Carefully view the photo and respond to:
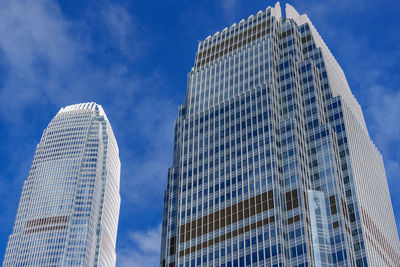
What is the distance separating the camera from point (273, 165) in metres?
147

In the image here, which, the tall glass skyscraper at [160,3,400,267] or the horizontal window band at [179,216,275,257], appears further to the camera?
the horizontal window band at [179,216,275,257]

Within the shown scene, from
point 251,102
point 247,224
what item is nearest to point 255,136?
point 251,102

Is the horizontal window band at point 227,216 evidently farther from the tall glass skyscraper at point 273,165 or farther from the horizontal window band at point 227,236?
the horizontal window band at point 227,236

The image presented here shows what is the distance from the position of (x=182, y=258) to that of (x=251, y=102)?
4578 centimetres

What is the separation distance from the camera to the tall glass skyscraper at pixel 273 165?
446 ft

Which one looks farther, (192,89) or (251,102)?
(192,89)

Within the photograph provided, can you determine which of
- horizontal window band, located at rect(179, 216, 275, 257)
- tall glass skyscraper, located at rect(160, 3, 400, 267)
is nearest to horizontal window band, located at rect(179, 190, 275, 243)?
tall glass skyscraper, located at rect(160, 3, 400, 267)

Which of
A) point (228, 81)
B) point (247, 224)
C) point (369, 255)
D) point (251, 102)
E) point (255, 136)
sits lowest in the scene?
point (369, 255)

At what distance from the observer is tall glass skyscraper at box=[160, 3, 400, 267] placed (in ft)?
446

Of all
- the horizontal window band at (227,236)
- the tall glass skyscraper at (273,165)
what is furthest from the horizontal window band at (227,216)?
the horizontal window band at (227,236)

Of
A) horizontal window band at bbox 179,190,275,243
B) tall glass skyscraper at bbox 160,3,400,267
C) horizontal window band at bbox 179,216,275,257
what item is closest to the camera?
tall glass skyscraper at bbox 160,3,400,267

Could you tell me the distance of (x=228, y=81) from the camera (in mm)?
177375

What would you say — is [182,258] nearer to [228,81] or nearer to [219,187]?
[219,187]

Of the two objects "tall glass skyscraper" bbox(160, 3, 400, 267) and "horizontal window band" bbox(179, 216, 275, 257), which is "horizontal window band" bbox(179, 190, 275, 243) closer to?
"tall glass skyscraper" bbox(160, 3, 400, 267)
